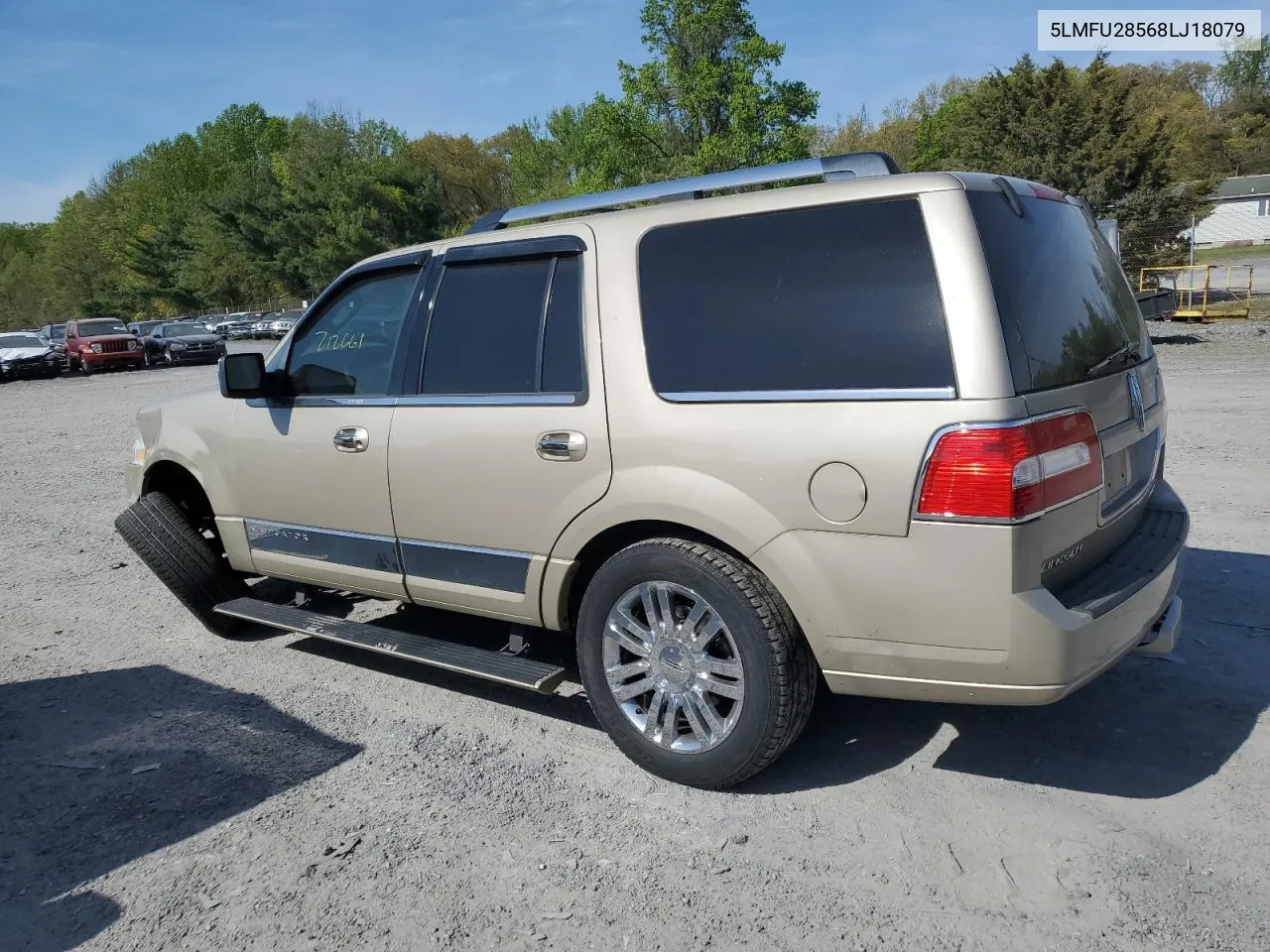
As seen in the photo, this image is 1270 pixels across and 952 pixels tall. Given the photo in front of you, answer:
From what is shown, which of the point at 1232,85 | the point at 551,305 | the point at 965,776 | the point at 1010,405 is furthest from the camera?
the point at 1232,85

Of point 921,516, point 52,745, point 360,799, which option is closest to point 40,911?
point 360,799

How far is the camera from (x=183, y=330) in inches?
1375

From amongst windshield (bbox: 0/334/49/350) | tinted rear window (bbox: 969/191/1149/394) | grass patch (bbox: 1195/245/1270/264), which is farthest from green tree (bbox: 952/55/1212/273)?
windshield (bbox: 0/334/49/350)

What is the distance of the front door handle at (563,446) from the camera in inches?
139

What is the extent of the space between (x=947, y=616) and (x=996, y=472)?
450 millimetres

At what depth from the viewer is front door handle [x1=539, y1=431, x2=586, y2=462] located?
3543 mm

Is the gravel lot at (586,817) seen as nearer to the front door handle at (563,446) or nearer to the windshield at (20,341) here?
the front door handle at (563,446)

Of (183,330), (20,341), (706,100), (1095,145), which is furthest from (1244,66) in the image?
(20,341)

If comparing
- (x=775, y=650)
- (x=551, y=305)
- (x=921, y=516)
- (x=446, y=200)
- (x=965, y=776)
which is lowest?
(x=965, y=776)

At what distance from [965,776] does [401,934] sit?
1963 mm

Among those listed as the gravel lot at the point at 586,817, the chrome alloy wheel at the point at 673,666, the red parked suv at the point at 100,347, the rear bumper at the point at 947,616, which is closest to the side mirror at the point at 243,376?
the gravel lot at the point at 586,817

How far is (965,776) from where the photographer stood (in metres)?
3.45

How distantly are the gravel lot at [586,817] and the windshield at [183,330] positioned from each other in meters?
32.6

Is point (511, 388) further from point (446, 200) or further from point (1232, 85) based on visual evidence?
point (1232, 85)
